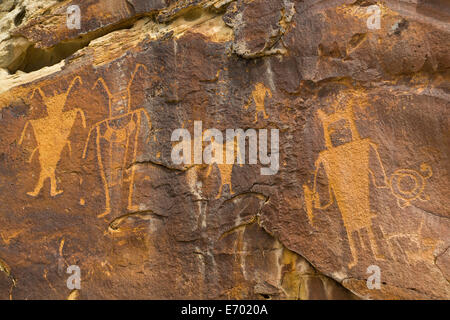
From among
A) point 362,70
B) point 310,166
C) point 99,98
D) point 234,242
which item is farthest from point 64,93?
point 362,70

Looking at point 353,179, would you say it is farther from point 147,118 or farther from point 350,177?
point 147,118

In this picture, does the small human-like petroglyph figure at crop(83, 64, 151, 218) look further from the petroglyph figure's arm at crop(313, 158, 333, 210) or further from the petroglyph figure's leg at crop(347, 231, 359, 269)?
the petroglyph figure's leg at crop(347, 231, 359, 269)

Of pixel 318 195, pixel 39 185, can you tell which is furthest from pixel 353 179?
pixel 39 185

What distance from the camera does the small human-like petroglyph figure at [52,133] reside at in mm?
3863

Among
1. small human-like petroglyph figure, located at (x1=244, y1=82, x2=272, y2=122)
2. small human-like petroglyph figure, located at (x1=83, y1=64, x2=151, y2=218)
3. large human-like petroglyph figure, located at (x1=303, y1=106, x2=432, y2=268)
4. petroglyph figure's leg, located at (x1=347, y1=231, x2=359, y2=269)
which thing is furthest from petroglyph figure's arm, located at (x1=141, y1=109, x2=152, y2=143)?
petroglyph figure's leg, located at (x1=347, y1=231, x2=359, y2=269)

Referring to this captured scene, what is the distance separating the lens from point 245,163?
3703 millimetres

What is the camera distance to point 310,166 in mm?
3619

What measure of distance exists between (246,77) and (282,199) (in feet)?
3.39

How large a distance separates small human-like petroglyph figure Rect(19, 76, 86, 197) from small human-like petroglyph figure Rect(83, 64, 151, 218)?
0.72 feet

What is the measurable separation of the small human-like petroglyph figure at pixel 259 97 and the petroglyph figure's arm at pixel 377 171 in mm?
872

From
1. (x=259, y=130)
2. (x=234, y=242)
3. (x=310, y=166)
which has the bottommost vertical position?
(x=234, y=242)

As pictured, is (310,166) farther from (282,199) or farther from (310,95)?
(310,95)

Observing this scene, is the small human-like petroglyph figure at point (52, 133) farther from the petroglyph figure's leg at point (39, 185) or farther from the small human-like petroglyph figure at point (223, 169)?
the small human-like petroglyph figure at point (223, 169)

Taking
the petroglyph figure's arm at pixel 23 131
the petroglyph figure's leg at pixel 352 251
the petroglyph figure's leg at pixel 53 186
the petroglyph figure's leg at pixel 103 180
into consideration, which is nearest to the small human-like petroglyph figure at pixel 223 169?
the petroglyph figure's leg at pixel 103 180
